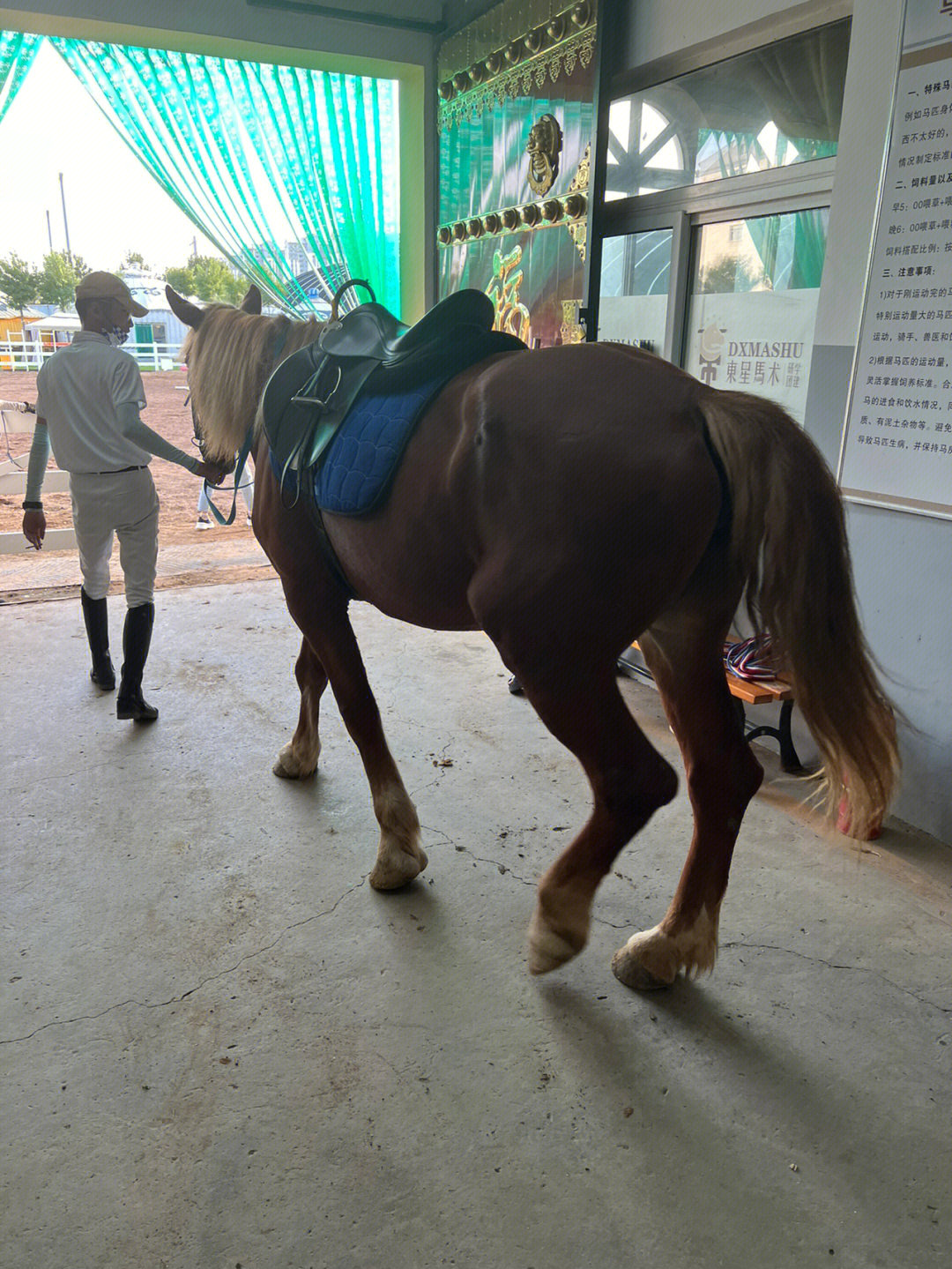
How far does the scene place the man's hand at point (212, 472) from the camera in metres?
2.50

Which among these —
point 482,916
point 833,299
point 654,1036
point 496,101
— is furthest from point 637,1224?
point 496,101

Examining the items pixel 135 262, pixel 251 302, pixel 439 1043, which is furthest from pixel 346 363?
pixel 135 262

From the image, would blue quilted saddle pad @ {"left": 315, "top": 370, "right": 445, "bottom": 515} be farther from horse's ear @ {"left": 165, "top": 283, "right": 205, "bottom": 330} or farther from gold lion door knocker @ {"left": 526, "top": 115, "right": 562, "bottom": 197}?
gold lion door knocker @ {"left": 526, "top": 115, "right": 562, "bottom": 197}

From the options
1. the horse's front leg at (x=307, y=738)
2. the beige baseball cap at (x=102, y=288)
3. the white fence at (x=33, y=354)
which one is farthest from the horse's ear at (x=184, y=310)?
the white fence at (x=33, y=354)

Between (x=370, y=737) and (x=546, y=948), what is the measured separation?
27.1 inches

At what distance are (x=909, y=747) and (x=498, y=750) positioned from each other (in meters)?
1.21

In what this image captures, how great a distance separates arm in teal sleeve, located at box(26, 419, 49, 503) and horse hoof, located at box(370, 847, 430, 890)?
191 centimetres

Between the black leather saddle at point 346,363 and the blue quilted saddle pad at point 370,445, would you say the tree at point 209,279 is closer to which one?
the black leather saddle at point 346,363

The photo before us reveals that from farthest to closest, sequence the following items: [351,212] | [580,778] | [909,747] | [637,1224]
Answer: [351,212] < [580,778] < [909,747] < [637,1224]

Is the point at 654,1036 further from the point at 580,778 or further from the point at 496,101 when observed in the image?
the point at 496,101

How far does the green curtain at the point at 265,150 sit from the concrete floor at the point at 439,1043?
3264 mm

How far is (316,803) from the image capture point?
2420 mm

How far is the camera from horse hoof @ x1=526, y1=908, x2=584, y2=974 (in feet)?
5.37

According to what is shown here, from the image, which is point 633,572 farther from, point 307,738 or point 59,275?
point 59,275
